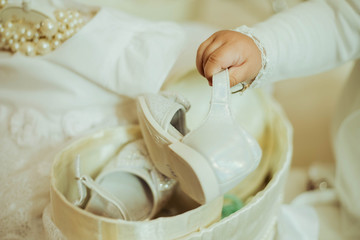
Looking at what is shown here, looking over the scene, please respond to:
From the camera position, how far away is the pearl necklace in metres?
0.58

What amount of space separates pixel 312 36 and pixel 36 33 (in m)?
0.49

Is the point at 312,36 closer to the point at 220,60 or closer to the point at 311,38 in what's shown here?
the point at 311,38

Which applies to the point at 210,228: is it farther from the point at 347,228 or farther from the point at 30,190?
the point at 347,228

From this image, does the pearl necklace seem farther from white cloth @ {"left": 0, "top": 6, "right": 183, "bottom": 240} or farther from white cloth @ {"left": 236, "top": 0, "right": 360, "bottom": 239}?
white cloth @ {"left": 236, "top": 0, "right": 360, "bottom": 239}

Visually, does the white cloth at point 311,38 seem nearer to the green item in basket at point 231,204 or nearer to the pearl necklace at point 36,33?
the green item in basket at point 231,204

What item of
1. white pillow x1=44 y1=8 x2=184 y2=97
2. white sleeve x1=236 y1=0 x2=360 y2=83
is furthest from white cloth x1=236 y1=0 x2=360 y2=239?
white pillow x1=44 y1=8 x2=184 y2=97

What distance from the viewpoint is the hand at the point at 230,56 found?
425mm

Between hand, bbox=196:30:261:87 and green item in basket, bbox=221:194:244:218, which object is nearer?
hand, bbox=196:30:261:87

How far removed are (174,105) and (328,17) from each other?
13.1 inches

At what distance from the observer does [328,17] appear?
1.89ft

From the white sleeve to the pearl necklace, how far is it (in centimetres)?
33

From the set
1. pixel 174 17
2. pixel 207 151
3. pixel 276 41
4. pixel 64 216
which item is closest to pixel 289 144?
pixel 276 41

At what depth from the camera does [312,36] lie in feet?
1.84

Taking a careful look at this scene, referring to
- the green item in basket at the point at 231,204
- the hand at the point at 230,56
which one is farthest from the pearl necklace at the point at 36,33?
the green item in basket at the point at 231,204
